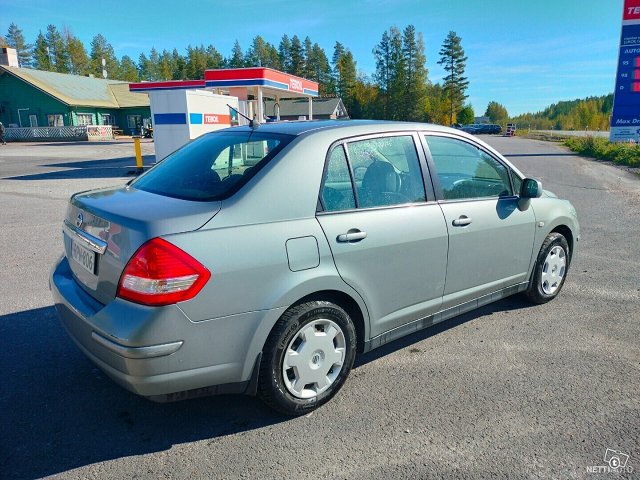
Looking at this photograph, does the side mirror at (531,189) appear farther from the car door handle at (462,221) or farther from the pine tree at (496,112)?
the pine tree at (496,112)

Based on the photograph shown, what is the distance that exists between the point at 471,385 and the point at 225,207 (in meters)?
2.08

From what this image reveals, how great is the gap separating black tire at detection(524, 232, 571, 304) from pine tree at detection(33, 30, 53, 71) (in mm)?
107304

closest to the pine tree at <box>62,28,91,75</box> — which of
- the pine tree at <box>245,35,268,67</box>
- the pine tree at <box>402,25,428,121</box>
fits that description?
the pine tree at <box>245,35,268,67</box>

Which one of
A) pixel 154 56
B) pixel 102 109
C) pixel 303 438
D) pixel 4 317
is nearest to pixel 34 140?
pixel 102 109

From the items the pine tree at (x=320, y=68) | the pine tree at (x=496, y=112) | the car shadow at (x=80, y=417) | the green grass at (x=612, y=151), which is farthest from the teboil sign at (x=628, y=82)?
the pine tree at (x=496, y=112)

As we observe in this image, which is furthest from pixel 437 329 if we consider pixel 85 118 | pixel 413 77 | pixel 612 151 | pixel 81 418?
pixel 413 77

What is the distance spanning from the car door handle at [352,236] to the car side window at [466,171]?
3.12 feet

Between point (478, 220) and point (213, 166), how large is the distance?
6.70 ft

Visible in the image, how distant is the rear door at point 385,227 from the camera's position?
9.63 ft

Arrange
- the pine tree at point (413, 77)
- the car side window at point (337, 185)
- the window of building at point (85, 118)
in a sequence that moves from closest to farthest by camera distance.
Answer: the car side window at point (337, 185), the window of building at point (85, 118), the pine tree at point (413, 77)

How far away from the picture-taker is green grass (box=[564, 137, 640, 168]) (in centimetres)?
2033

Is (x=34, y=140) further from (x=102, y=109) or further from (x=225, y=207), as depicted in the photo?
(x=225, y=207)

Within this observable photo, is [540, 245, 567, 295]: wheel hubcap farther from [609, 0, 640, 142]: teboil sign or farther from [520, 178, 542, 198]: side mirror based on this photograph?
[609, 0, 640, 142]: teboil sign

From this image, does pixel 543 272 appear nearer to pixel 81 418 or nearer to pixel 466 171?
pixel 466 171
